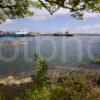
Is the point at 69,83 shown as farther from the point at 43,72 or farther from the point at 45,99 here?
the point at 45,99

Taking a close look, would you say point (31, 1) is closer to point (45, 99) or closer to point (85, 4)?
point (85, 4)

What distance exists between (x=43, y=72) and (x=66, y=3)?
7.36m

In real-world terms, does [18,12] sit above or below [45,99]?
above

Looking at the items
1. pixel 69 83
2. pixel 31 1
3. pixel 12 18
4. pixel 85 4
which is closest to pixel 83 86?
pixel 69 83

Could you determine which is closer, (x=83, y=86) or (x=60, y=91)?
(x=60, y=91)

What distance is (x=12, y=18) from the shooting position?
86.9 feet

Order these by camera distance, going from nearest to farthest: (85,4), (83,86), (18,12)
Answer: (83,86) < (85,4) < (18,12)

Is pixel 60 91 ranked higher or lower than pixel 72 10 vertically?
lower

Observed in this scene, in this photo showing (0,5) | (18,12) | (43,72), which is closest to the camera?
(43,72)

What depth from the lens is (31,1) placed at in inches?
944

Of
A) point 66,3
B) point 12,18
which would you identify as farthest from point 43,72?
point 12,18

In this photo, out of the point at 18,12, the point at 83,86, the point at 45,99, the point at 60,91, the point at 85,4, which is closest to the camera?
the point at 45,99

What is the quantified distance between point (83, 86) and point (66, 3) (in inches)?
331

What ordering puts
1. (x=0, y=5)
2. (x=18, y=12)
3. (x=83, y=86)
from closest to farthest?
(x=83, y=86), (x=0, y=5), (x=18, y=12)
